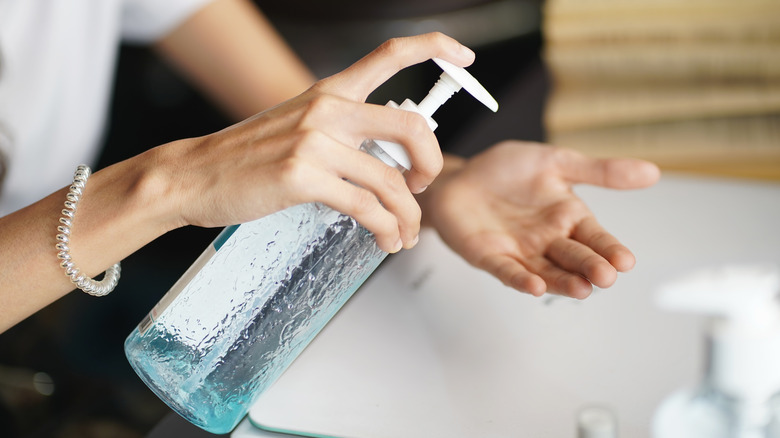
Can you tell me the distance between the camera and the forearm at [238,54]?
0.83 meters

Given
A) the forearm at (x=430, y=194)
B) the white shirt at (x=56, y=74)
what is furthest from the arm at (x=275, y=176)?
the white shirt at (x=56, y=74)

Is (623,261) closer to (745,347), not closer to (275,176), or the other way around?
(745,347)

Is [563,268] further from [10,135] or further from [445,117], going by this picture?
[445,117]

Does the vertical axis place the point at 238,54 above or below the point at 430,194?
above

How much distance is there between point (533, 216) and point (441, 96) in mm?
204

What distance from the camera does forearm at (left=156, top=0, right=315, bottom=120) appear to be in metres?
0.83

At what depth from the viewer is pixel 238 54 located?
844 mm

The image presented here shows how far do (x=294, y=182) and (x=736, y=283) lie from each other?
12.9 inches

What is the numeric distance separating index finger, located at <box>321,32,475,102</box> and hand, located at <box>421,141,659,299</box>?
0.54ft

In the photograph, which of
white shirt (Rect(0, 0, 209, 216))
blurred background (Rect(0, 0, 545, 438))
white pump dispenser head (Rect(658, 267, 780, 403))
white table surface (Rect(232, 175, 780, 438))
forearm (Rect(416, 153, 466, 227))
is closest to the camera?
white pump dispenser head (Rect(658, 267, 780, 403))

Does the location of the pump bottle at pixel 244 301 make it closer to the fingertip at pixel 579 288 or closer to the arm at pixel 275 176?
the arm at pixel 275 176

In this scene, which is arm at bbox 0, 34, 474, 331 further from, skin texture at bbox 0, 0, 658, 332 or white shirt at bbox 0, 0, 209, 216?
white shirt at bbox 0, 0, 209, 216

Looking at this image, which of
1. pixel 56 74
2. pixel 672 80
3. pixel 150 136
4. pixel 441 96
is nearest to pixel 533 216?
pixel 441 96

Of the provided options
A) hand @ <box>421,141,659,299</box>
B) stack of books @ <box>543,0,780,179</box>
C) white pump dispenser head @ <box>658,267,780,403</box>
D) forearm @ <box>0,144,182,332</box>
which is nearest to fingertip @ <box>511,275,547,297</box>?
hand @ <box>421,141,659,299</box>
